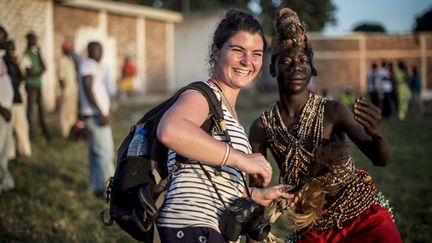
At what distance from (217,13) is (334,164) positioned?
2390cm

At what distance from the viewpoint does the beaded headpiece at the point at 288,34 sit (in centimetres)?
320

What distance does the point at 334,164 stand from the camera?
281cm

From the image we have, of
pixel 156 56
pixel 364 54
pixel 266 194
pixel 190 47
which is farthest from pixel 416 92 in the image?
pixel 266 194

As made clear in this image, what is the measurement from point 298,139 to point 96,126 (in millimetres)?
4206

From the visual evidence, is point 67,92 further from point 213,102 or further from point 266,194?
point 213,102

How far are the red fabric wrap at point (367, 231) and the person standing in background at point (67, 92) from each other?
9.19 meters

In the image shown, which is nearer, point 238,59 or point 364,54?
point 238,59

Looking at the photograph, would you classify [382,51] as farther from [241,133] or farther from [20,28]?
[241,133]

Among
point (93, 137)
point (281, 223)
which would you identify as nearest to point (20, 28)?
point (93, 137)

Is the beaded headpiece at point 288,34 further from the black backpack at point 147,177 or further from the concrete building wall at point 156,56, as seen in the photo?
the concrete building wall at point 156,56

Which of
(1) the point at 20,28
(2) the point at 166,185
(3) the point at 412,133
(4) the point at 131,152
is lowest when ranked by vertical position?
(3) the point at 412,133

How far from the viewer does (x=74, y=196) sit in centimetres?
680

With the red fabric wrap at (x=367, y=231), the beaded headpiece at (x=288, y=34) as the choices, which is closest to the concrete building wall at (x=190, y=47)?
the beaded headpiece at (x=288, y=34)

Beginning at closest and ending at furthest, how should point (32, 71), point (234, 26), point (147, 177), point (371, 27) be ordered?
point (147, 177)
point (234, 26)
point (32, 71)
point (371, 27)
